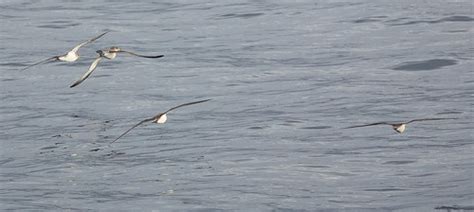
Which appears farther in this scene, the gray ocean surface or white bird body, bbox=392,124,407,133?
white bird body, bbox=392,124,407,133

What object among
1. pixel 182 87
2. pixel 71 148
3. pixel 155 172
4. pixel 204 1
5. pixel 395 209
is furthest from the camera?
pixel 204 1

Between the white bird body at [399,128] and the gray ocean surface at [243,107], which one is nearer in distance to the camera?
the gray ocean surface at [243,107]

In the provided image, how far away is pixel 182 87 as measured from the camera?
32.5 m

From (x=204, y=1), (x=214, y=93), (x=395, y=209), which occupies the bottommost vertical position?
(x=395, y=209)

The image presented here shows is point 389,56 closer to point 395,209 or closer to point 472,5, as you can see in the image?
point 472,5

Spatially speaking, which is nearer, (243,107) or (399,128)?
(399,128)

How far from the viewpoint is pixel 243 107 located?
99.2 ft

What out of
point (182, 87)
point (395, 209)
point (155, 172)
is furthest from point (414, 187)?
point (182, 87)

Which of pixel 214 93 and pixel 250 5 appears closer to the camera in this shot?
pixel 214 93

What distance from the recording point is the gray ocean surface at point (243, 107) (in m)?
24.7

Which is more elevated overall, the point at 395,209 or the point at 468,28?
the point at 468,28

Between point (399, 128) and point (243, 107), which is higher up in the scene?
point (243, 107)

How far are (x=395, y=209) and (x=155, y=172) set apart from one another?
4940 mm

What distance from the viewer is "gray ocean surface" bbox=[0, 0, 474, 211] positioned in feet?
81.1
